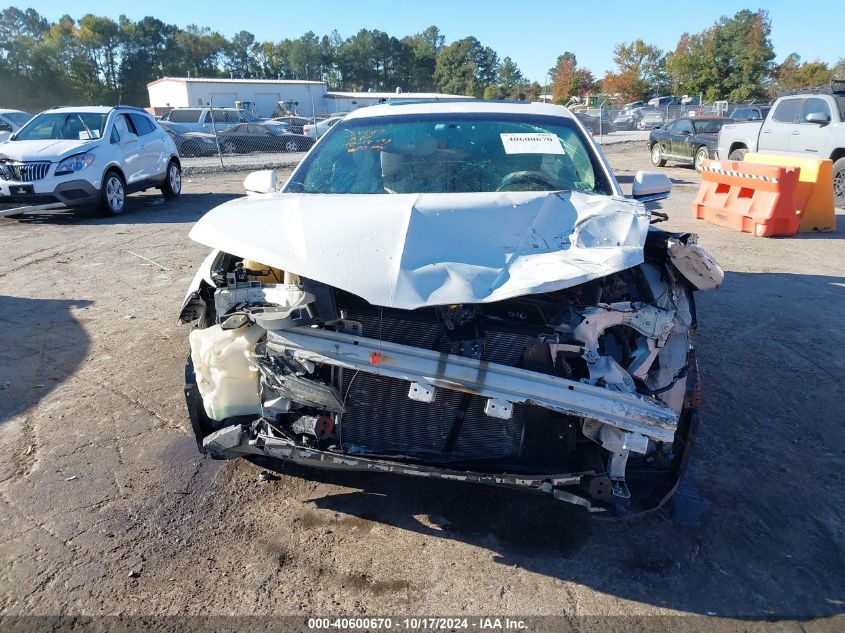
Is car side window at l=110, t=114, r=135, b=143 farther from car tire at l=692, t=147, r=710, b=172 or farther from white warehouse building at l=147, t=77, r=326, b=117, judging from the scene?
white warehouse building at l=147, t=77, r=326, b=117

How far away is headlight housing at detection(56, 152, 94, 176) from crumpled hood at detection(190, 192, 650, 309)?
8409 millimetres

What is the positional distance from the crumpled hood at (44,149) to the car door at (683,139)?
14.5m

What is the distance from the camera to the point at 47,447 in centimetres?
358

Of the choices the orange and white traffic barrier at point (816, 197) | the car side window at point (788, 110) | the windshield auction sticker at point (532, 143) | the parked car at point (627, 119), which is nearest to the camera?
the windshield auction sticker at point (532, 143)

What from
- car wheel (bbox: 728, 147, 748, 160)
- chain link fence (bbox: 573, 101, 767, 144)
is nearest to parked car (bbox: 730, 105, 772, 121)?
chain link fence (bbox: 573, 101, 767, 144)

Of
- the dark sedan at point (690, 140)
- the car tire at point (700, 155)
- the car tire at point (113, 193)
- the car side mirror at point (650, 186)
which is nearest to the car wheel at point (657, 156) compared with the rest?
the dark sedan at point (690, 140)

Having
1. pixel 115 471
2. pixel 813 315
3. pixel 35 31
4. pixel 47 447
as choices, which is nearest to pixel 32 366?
pixel 47 447

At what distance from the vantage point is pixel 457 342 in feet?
8.59

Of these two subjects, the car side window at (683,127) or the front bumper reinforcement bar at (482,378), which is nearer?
the front bumper reinforcement bar at (482,378)

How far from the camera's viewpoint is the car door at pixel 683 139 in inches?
672

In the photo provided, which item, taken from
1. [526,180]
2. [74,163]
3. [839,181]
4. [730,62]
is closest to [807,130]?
[839,181]

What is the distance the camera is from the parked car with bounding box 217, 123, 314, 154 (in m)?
23.6

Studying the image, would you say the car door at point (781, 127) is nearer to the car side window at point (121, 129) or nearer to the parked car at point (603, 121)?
the car side window at point (121, 129)

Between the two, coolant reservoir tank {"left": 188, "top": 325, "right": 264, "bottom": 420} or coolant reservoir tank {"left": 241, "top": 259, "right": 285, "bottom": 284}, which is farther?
coolant reservoir tank {"left": 241, "top": 259, "right": 285, "bottom": 284}
